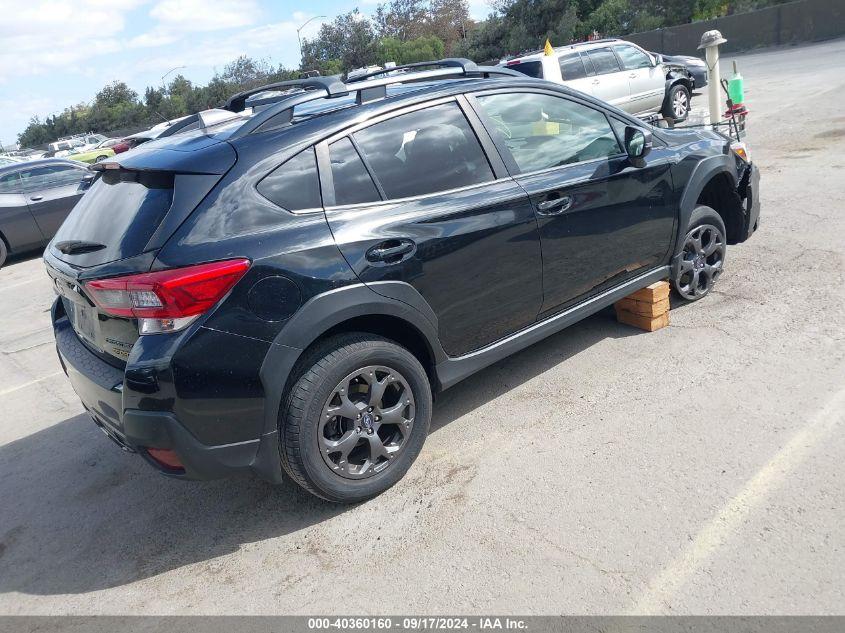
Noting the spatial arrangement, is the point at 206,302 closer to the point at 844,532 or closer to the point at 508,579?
the point at 508,579

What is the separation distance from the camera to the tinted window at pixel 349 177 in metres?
3.38

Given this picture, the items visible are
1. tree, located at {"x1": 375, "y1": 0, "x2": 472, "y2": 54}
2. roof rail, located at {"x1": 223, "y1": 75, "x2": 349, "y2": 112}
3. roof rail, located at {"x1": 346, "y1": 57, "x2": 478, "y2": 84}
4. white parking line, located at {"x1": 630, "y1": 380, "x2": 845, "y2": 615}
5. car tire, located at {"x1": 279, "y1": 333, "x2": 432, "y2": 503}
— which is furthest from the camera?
tree, located at {"x1": 375, "y1": 0, "x2": 472, "y2": 54}

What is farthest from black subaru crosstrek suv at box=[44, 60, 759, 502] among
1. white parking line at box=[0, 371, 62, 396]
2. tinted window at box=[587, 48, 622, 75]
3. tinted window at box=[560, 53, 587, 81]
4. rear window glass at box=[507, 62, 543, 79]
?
tinted window at box=[587, 48, 622, 75]

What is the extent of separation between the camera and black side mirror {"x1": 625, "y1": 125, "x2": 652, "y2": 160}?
435 cm

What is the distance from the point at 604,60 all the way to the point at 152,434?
506 inches

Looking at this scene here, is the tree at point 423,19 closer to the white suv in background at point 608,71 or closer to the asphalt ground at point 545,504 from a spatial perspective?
the white suv in background at point 608,71

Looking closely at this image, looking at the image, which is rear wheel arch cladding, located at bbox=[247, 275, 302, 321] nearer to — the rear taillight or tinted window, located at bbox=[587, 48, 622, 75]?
the rear taillight

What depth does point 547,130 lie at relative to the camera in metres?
4.27

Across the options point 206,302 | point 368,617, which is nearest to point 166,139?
point 206,302

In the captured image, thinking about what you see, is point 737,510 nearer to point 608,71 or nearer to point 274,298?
point 274,298

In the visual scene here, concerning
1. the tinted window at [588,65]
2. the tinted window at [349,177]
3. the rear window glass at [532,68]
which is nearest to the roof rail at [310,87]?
the tinted window at [349,177]

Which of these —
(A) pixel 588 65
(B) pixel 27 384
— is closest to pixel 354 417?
(B) pixel 27 384

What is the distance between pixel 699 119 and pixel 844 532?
201 inches

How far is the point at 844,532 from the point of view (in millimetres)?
2799
